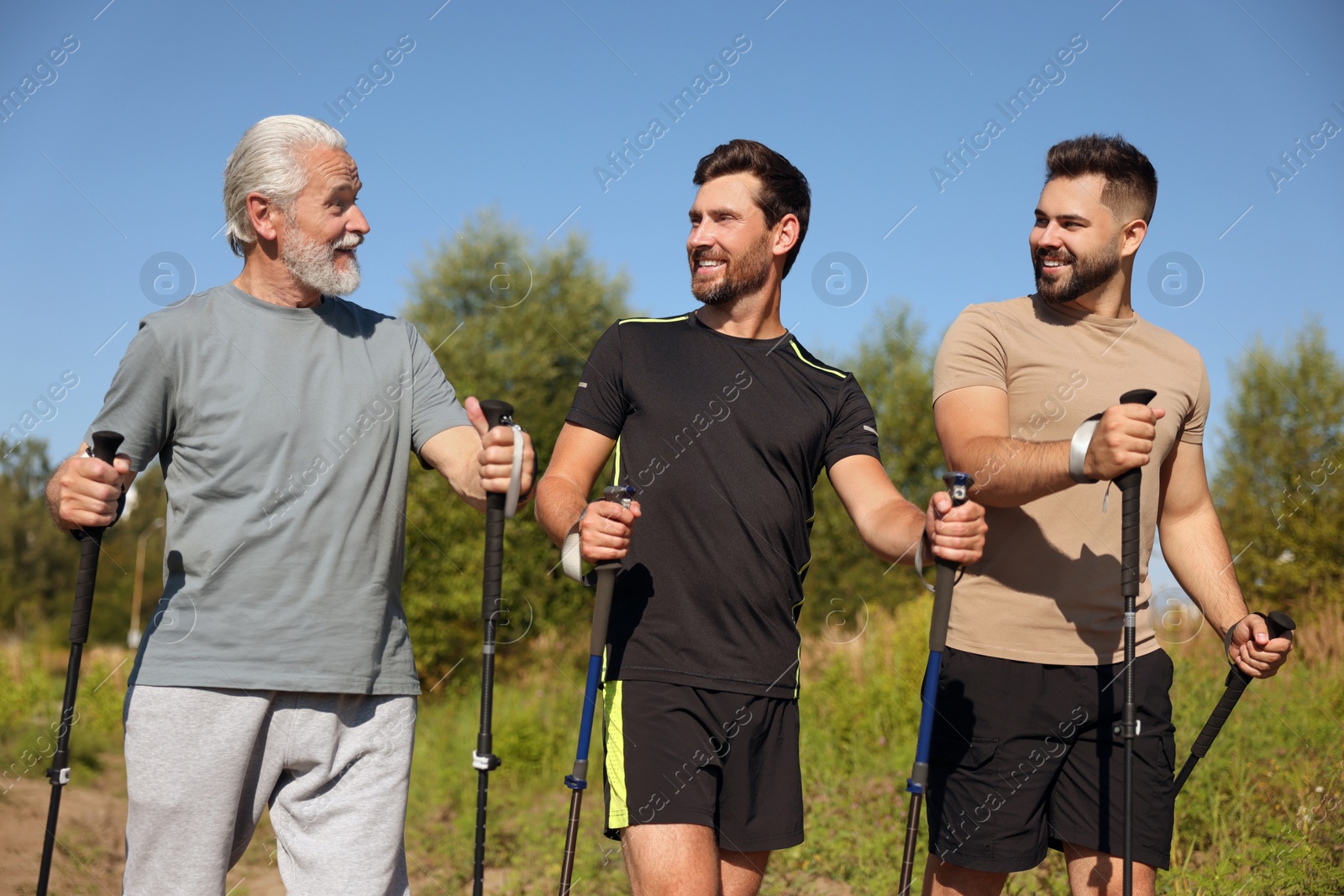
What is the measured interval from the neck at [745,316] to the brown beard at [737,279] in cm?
3

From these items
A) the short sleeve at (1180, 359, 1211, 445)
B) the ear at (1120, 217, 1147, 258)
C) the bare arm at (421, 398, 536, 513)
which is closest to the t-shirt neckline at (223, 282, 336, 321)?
the bare arm at (421, 398, 536, 513)

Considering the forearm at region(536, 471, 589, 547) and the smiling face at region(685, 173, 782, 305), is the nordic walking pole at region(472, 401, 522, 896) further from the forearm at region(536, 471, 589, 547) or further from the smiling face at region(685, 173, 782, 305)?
the smiling face at region(685, 173, 782, 305)

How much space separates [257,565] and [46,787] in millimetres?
8194

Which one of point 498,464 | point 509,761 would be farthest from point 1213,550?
point 509,761

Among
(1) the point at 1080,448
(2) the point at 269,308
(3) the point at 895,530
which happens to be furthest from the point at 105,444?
(1) the point at 1080,448

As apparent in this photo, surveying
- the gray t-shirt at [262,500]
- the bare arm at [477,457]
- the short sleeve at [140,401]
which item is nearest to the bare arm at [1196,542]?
the bare arm at [477,457]

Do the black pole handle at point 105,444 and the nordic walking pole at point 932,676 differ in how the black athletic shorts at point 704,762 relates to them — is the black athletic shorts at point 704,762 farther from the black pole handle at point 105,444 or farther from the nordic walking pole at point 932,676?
the black pole handle at point 105,444

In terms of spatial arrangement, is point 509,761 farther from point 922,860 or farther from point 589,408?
point 589,408

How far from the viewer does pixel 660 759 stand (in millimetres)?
3094

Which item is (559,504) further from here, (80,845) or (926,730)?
(80,845)

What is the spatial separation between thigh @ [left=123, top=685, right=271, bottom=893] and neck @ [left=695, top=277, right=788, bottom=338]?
5.92ft

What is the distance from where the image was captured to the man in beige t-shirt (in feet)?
11.2

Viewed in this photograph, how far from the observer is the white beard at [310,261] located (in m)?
3.10

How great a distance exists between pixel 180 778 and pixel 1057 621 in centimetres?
249
